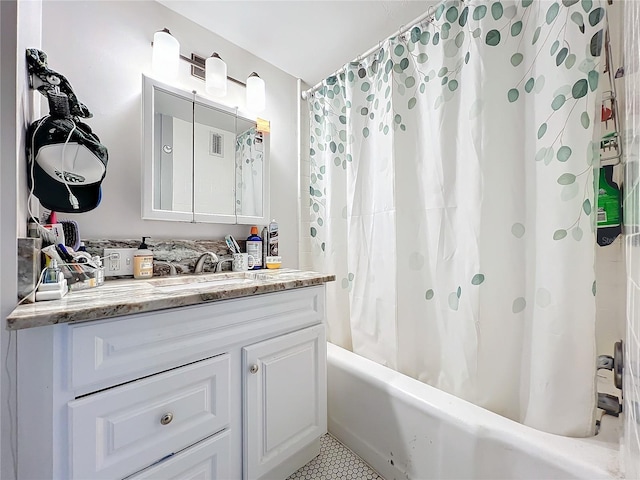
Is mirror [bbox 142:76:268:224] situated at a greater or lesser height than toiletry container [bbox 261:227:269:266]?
greater

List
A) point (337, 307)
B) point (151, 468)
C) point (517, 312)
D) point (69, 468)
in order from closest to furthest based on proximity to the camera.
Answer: point (69, 468) → point (151, 468) → point (517, 312) → point (337, 307)

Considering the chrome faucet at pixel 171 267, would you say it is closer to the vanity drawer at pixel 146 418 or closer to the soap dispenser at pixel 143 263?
the soap dispenser at pixel 143 263

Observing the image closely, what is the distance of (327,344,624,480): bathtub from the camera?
0.79 meters

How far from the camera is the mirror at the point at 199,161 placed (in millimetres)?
1223

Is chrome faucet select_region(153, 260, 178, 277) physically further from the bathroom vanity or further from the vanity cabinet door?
the vanity cabinet door

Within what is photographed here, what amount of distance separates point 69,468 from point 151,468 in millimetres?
187

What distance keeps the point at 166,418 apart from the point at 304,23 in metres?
1.75

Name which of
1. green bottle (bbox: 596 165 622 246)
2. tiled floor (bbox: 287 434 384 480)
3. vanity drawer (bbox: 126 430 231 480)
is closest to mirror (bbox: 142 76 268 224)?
vanity drawer (bbox: 126 430 231 480)

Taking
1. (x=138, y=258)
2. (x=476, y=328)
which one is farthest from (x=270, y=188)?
(x=476, y=328)

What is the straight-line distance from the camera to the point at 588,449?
2.59 feet

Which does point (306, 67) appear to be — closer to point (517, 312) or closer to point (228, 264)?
point (228, 264)

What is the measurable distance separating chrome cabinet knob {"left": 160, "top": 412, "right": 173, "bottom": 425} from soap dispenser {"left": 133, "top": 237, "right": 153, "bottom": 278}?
0.63 m

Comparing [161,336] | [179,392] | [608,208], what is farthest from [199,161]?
[608,208]

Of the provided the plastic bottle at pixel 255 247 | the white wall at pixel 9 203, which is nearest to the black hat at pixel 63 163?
the white wall at pixel 9 203
